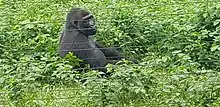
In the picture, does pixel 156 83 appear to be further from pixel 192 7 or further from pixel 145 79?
pixel 192 7

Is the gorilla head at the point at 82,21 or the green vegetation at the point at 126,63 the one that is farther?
the gorilla head at the point at 82,21

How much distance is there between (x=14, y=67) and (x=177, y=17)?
6.82 ft

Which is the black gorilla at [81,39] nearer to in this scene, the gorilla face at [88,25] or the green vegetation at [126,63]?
the gorilla face at [88,25]

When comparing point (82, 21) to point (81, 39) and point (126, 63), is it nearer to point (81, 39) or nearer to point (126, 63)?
point (81, 39)

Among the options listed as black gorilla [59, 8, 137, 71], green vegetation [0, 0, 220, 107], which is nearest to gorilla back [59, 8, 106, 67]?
black gorilla [59, 8, 137, 71]

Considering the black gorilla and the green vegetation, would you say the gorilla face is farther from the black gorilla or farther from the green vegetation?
the green vegetation

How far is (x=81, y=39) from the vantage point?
6.21 metres

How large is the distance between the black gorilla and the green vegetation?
0.47 ft

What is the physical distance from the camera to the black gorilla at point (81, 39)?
6.09 m

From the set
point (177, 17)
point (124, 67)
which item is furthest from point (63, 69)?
point (177, 17)

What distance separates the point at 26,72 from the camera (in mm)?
5133

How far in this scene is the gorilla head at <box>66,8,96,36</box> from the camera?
618cm

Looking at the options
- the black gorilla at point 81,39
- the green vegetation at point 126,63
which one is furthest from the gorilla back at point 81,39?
A: the green vegetation at point 126,63

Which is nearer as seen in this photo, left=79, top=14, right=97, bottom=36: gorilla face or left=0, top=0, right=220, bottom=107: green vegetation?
left=0, top=0, right=220, bottom=107: green vegetation
